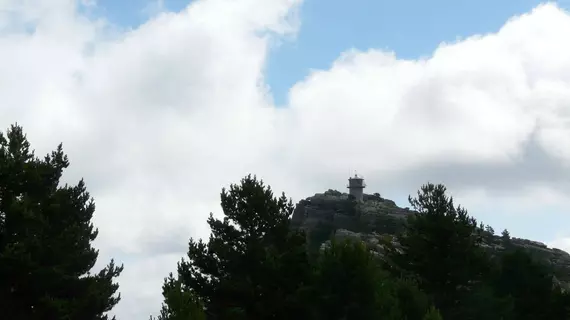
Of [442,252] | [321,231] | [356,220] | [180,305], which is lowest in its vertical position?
[180,305]

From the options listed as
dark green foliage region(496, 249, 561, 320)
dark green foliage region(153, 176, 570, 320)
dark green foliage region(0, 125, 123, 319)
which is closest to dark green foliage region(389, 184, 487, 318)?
dark green foliage region(153, 176, 570, 320)

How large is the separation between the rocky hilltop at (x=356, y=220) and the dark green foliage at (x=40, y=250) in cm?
11628

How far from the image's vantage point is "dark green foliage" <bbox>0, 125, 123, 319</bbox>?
29.4 metres

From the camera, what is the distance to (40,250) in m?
30.2

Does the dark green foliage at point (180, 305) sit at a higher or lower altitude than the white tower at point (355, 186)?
lower

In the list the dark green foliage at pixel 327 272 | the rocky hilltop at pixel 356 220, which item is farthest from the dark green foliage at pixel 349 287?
the rocky hilltop at pixel 356 220

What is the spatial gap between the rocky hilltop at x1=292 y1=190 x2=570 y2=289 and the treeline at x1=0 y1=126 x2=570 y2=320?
107963 millimetres

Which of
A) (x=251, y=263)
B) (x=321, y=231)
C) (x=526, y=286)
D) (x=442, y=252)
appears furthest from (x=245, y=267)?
(x=321, y=231)

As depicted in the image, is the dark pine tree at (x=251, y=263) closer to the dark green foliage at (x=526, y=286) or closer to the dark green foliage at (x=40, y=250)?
the dark green foliage at (x=40, y=250)

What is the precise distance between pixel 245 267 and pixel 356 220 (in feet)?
440

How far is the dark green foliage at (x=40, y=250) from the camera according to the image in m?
29.4

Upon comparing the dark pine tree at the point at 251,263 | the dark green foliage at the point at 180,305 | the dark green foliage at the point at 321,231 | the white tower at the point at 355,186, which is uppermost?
the white tower at the point at 355,186

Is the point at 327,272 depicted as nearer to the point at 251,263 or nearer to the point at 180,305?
the point at 251,263

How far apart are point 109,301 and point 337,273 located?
1140cm
